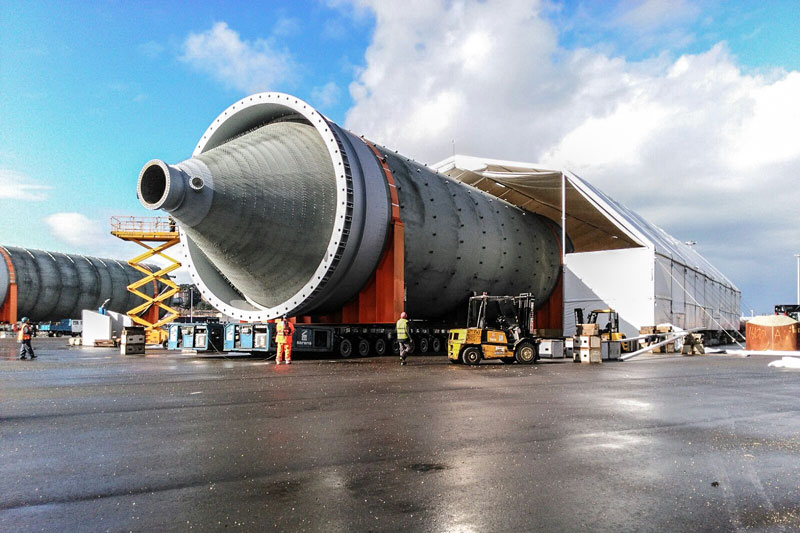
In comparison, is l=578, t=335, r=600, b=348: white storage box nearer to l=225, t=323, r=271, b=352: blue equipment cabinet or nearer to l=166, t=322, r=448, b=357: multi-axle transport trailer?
l=166, t=322, r=448, b=357: multi-axle transport trailer

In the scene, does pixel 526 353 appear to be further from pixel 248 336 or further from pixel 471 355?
pixel 248 336

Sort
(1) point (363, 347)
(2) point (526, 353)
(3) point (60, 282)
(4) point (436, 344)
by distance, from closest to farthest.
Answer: (2) point (526, 353) < (1) point (363, 347) < (4) point (436, 344) < (3) point (60, 282)

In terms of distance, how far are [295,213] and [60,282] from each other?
35.4 m

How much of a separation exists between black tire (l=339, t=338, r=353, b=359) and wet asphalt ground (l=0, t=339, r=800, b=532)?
719 centimetres

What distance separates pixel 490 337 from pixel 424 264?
3266mm

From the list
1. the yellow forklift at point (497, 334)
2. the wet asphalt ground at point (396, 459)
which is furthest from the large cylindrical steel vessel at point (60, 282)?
the wet asphalt ground at point (396, 459)

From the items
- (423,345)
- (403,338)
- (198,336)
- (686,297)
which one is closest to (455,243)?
(423,345)

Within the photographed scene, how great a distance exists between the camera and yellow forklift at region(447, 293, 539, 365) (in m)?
15.4

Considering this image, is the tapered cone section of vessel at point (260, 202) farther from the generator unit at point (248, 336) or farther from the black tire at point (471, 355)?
the black tire at point (471, 355)

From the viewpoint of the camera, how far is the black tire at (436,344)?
20.3 meters

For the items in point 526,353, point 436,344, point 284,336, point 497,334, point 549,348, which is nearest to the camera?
point 284,336

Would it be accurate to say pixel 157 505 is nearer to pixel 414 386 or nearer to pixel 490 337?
pixel 414 386

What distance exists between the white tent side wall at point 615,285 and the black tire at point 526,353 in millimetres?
8995

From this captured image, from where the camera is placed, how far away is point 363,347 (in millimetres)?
17484
